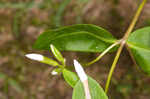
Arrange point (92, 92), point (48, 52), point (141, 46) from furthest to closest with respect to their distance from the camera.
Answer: point (48, 52)
point (141, 46)
point (92, 92)

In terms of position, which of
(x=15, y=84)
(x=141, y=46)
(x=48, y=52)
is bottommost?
(x=15, y=84)

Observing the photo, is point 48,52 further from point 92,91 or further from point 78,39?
point 92,91

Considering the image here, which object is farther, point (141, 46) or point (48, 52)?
point (48, 52)

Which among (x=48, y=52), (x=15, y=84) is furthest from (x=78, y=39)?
(x=15, y=84)

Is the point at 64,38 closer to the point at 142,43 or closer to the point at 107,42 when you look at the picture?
the point at 107,42

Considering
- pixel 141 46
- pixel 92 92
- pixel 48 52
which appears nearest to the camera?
pixel 92 92

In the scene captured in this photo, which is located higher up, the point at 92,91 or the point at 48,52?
the point at 92,91

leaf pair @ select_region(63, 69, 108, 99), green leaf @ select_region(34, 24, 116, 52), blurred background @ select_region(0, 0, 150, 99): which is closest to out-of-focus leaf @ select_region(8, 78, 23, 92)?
blurred background @ select_region(0, 0, 150, 99)
